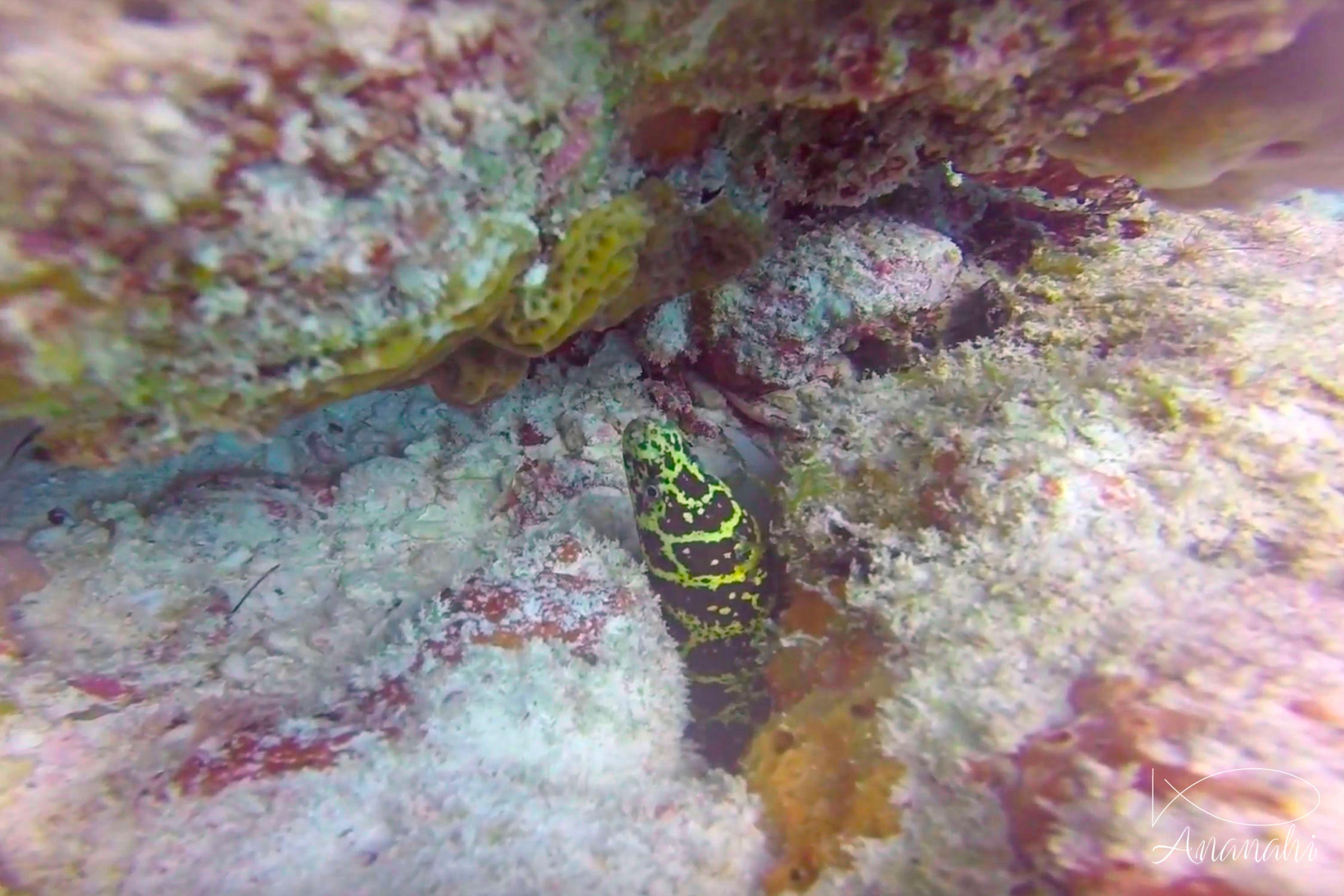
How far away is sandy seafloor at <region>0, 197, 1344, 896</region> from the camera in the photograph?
6.89 feet

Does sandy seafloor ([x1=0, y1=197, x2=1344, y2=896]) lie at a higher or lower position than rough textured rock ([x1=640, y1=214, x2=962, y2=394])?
lower

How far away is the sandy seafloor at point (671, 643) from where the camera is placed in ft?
6.89

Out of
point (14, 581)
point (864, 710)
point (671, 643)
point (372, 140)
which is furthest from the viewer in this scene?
point (671, 643)

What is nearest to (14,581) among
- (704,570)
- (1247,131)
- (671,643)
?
(671,643)

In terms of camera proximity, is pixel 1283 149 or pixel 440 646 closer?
pixel 1283 149

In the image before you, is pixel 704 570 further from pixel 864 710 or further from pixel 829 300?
pixel 829 300

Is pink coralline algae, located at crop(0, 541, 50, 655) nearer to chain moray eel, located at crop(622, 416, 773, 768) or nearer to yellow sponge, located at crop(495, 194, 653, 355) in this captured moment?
yellow sponge, located at crop(495, 194, 653, 355)

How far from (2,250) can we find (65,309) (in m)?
0.19

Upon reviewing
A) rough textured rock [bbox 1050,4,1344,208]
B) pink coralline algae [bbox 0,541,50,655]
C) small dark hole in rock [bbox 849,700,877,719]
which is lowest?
pink coralline algae [bbox 0,541,50,655]

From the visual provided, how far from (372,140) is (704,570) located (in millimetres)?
2752

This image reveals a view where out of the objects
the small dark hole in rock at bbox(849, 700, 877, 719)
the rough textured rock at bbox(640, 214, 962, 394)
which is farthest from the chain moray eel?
the small dark hole in rock at bbox(849, 700, 877, 719)

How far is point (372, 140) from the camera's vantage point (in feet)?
5.87

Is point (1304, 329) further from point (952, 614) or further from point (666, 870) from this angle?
point (666, 870)

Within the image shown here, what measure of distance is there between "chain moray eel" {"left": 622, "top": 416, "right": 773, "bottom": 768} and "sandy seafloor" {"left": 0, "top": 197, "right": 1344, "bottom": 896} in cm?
23
